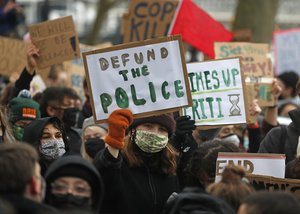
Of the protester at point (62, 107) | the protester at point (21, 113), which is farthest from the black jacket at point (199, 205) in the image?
the protester at point (62, 107)

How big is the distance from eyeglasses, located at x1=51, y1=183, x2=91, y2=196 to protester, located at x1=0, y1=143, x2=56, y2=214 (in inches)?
12.2

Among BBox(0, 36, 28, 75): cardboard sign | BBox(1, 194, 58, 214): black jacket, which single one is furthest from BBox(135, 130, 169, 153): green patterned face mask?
BBox(0, 36, 28, 75): cardboard sign

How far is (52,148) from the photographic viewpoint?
239 inches

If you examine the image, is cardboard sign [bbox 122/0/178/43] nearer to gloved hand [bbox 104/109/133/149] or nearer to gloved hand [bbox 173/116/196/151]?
gloved hand [bbox 173/116/196/151]

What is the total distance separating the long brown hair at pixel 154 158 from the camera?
6.05 metres

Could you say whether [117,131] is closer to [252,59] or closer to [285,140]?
[285,140]

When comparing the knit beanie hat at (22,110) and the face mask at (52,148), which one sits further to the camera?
the knit beanie hat at (22,110)

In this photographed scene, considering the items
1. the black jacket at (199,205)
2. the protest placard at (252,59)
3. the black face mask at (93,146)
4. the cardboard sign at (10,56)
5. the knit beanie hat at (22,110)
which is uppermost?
the cardboard sign at (10,56)

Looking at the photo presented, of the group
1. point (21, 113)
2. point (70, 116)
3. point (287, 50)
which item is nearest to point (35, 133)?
point (21, 113)

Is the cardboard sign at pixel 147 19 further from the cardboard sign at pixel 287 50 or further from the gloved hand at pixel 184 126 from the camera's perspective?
the gloved hand at pixel 184 126

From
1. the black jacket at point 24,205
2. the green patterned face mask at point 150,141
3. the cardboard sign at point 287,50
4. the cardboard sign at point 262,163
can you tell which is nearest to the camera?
the black jacket at point 24,205

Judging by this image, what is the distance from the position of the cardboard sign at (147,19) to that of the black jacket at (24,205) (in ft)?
18.5

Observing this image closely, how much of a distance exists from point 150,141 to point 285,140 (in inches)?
46.5

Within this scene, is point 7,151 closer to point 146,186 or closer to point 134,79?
point 146,186
